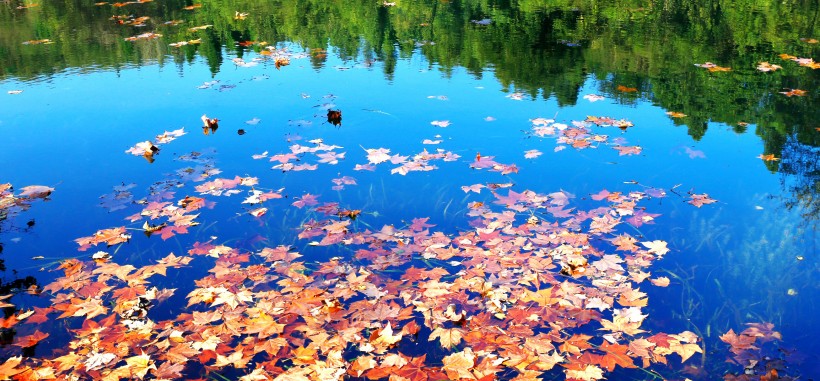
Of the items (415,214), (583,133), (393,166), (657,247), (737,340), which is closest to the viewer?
(737,340)

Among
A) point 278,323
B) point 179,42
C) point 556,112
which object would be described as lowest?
point 278,323

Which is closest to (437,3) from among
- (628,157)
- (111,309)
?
(628,157)

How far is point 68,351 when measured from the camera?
4.38 m

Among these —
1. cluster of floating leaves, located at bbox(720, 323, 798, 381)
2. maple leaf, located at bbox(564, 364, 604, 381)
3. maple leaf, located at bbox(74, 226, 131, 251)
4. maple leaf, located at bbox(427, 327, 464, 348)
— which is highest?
maple leaf, located at bbox(74, 226, 131, 251)

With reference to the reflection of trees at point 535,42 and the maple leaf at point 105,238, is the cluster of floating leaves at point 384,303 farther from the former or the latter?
the reflection of trees at point 535,42

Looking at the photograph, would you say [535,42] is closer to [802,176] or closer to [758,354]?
[802,176]

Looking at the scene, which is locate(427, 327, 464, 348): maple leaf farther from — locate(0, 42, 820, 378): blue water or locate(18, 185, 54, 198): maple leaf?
locate(18, 185, 54, 198): maple leaf

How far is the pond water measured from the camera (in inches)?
173

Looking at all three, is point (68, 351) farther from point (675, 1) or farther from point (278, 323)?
point (675, 1)

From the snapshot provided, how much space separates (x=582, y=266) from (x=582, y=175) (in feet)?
6.86

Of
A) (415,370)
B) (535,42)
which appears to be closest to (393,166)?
(415,370)

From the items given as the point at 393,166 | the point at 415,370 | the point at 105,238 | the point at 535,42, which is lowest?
the point at 415,370

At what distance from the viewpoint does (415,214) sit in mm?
6305

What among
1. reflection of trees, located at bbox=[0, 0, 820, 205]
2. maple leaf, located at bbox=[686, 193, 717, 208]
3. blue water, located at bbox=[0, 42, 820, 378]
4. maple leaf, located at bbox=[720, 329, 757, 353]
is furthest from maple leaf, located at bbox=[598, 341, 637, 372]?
reflection of trees, located at bbox=[0, 0, 820, 205]
